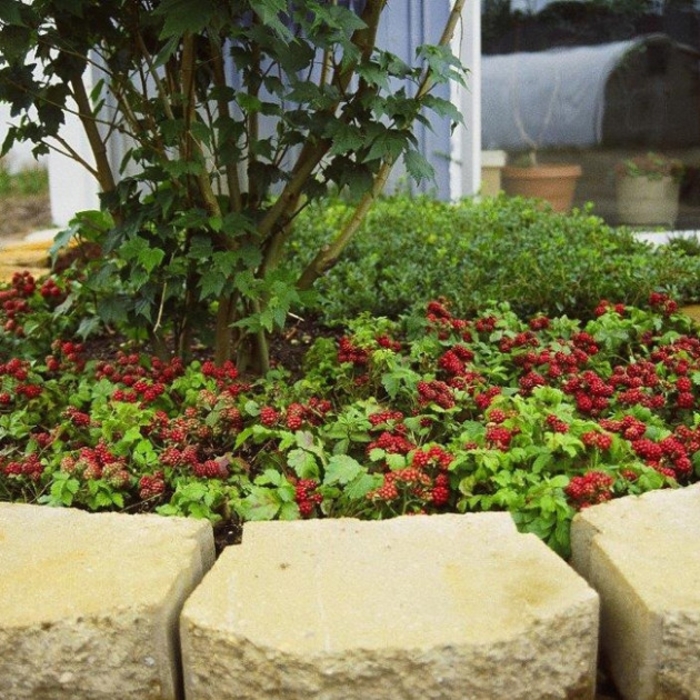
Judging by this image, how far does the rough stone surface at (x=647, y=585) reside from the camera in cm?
175

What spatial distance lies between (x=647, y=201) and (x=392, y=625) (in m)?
4.84

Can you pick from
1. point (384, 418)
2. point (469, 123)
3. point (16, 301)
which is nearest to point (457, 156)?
point (469, 123)

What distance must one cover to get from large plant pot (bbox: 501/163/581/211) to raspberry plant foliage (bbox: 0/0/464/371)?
307cm

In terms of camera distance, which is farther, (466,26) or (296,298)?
(466,26)

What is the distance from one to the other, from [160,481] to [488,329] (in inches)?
50.4

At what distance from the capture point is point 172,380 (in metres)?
2.98

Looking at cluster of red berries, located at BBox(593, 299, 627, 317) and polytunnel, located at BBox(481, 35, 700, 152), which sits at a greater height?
polytunnel, located at BBox(481, 35, 700, 152)

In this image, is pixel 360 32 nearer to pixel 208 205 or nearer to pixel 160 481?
pixel 208 205

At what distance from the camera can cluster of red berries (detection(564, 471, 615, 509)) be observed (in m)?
2.16

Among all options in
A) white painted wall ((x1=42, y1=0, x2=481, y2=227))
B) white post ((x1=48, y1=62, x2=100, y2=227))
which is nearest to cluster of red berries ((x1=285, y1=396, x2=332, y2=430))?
white painted wall ((x1=42, y1=0, x2=481, y2=227))

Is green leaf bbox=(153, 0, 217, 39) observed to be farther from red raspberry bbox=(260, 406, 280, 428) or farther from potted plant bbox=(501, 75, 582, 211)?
potted plant bbox=(501, 75, 582, 211)

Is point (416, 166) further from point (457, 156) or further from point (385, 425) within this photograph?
point (457, 156)

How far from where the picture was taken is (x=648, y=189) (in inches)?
237

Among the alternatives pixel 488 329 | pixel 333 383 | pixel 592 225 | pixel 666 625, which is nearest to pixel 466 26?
pixel 592 225
